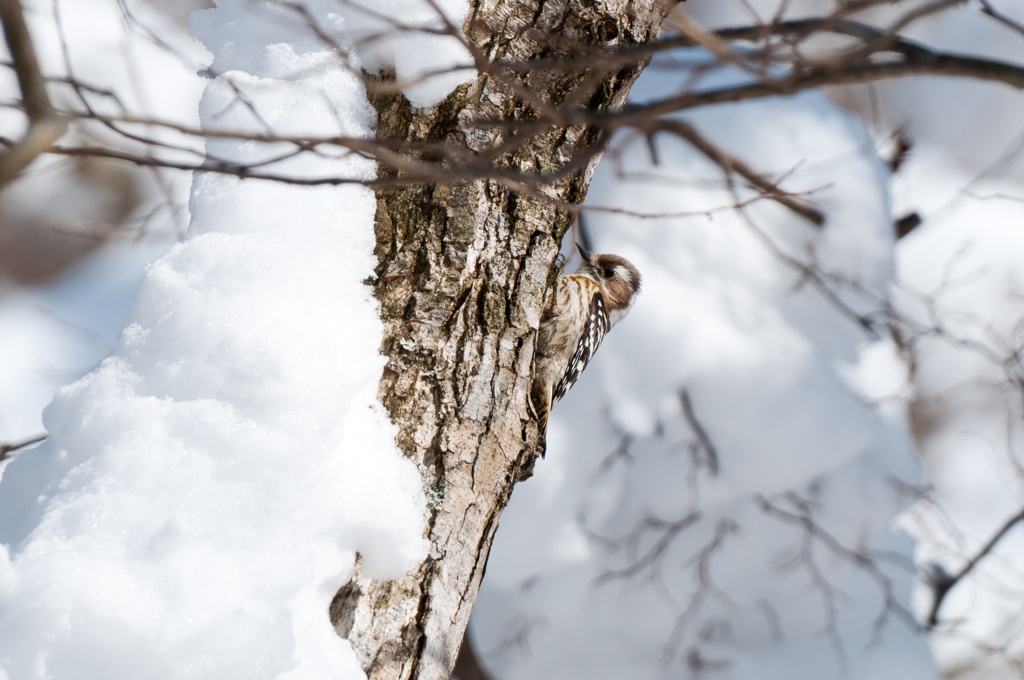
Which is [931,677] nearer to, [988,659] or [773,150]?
[988,659]

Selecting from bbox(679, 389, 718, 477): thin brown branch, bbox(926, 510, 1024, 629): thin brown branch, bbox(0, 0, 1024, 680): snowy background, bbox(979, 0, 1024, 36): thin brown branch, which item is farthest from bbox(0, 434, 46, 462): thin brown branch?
bbox(926, 510, 1024, 629): thin brown branch

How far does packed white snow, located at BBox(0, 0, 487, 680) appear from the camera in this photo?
1.25m

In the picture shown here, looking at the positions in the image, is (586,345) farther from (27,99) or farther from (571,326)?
(27,99)

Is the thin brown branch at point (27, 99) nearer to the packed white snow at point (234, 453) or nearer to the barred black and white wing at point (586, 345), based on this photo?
the packed white snow at point (234, 453)

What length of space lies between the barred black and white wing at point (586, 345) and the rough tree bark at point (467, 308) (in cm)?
118

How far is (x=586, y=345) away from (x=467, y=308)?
1.54 meters

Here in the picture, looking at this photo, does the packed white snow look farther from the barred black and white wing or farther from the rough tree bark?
the barred black and white wing

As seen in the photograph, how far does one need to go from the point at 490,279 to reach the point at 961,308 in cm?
399

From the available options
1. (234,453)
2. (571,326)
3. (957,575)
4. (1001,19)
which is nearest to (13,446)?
(234,453)

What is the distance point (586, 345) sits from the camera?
3250 mm

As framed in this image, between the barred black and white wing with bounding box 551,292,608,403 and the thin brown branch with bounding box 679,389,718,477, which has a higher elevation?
the barred black and white wing with bounding box 551,292,608,403

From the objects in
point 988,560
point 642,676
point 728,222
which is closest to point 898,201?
point 728,222

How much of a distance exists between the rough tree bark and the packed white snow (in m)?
0.06

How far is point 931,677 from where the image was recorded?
436cm
